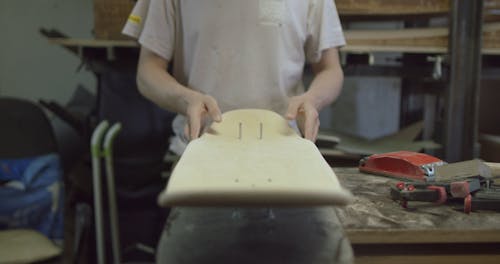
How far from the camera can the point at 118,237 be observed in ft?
6.34

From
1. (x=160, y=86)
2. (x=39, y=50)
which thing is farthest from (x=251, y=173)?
(x=39, y=50)

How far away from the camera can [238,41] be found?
114 cm

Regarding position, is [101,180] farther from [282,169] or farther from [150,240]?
[282,169]

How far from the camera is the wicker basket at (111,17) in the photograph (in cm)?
180

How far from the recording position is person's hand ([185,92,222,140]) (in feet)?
2.74

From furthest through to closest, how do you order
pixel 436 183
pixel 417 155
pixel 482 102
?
pixel 482 102 → pixel 417 155 → pixel 436 183

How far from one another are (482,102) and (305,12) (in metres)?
1.51

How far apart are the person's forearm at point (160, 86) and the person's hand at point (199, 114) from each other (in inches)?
3.4

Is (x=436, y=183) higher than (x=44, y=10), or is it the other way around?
(x=44, y=10)

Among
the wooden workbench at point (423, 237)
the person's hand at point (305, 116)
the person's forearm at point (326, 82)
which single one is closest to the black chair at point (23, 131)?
the person's forearm at point (326, 82)

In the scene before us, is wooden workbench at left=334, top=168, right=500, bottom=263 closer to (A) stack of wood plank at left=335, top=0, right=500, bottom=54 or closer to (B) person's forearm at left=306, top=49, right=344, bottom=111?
(B) person's forearm at left=306, top=49, right=344, bottom=111

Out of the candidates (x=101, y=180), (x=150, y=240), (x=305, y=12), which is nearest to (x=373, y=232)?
(x=305, y=12)

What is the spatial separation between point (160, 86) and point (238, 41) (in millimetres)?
223

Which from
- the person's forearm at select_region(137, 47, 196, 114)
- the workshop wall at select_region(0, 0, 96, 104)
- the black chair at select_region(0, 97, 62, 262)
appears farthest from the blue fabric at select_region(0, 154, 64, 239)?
the person's forearm at select_region(137, 47, 196, 114)
